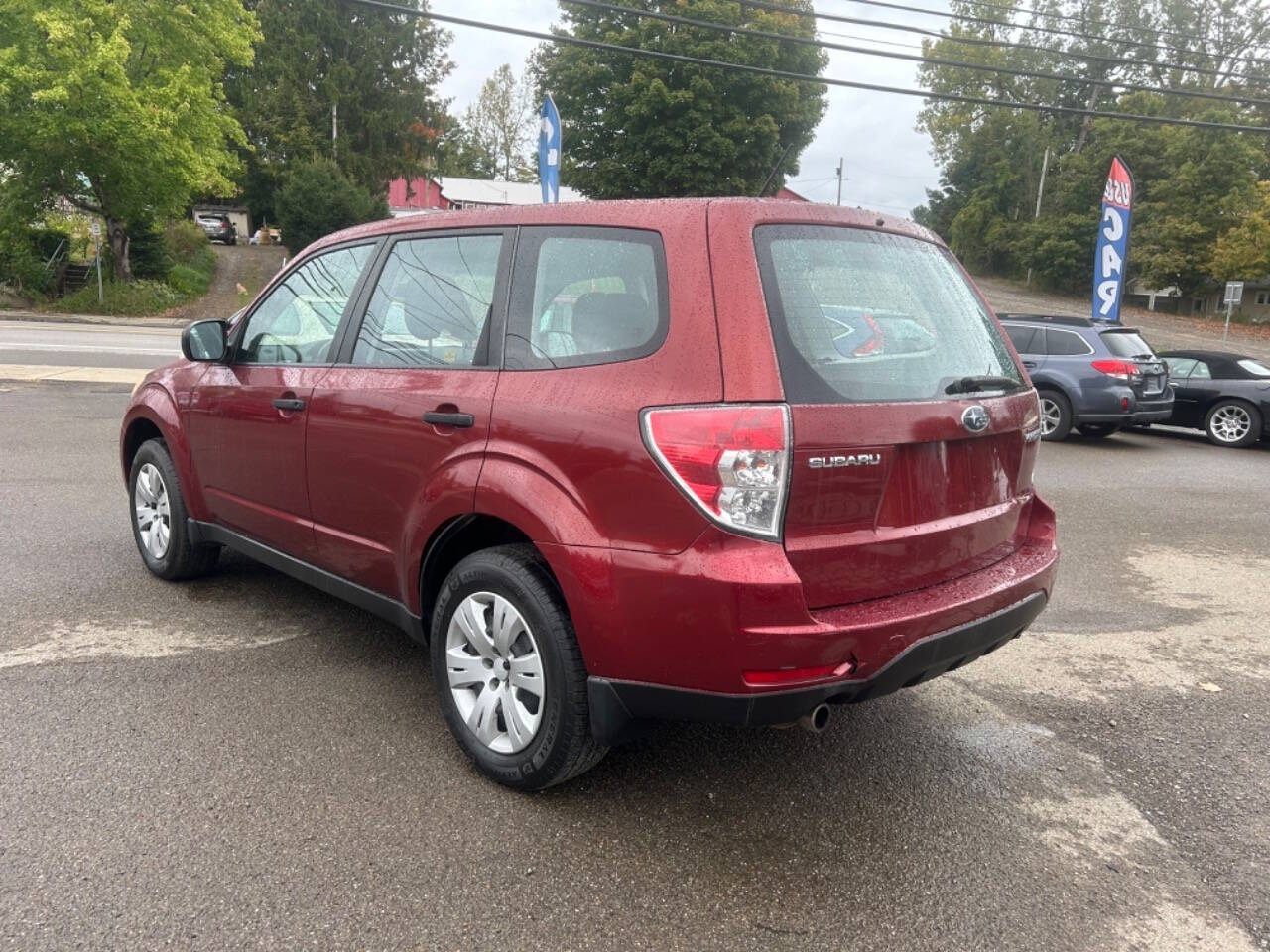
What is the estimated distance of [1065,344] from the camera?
12.6 metres

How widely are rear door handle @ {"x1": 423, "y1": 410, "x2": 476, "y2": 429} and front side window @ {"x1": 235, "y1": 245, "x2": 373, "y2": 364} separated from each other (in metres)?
0.82

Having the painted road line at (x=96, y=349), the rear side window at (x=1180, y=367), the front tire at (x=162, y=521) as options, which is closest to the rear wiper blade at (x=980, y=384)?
the front tire at (x=162, y=521)

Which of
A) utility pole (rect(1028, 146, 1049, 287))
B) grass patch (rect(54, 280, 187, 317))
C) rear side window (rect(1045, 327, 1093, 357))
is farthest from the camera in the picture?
utility pole (rect(1028, 146, 1049, 287))

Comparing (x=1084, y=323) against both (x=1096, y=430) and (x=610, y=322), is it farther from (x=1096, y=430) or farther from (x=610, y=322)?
(x=610, y=322)

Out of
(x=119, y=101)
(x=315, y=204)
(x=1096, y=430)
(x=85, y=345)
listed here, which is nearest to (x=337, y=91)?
(x=315, y=204)

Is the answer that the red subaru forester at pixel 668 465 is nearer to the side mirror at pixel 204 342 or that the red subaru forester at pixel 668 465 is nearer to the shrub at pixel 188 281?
the side mirror at pixel 204 342

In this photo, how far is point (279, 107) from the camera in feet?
136

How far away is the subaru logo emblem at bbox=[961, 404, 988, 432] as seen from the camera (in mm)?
2859

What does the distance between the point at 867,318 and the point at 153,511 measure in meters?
3.83

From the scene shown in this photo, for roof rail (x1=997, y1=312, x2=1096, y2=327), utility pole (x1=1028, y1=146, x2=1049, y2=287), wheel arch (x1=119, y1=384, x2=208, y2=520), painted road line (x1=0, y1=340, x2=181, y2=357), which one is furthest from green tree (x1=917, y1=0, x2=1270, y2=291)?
wheel arch (x1=119, y1=384, x2=208, y2=520)

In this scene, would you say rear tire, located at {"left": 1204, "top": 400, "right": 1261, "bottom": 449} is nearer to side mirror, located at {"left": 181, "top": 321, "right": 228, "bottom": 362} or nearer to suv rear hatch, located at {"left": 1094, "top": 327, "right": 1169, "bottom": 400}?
suv rear hatch, located at {"left": 1094, "top": 327, "right": 1169, "bottom": 400}

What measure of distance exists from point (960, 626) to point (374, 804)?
1.82 metres

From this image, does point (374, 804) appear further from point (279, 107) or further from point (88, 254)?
point (279, 107)

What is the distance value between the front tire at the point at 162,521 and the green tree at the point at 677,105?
38346 mm
